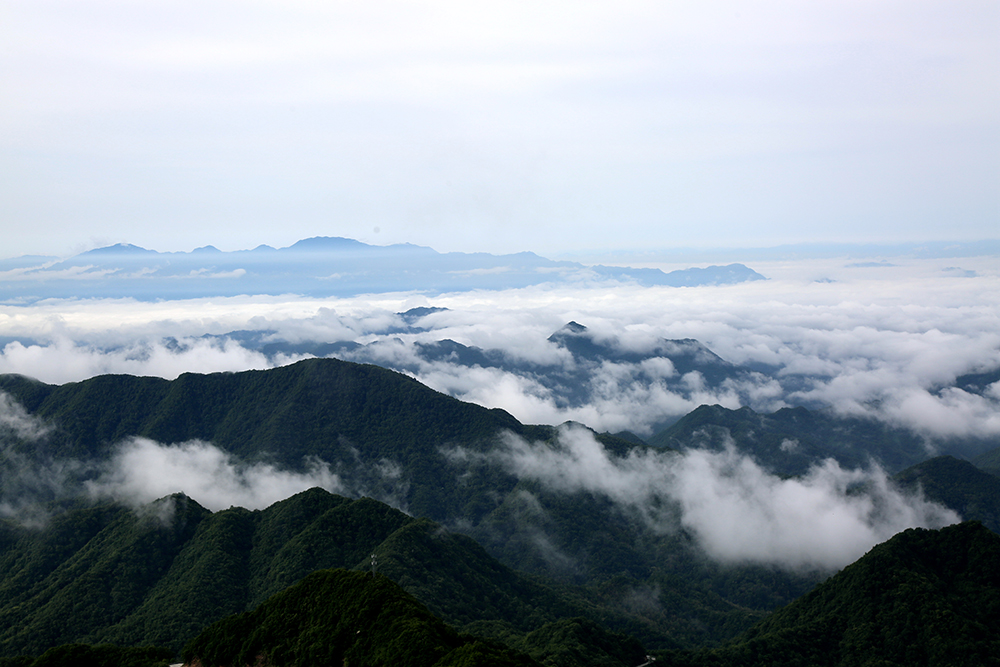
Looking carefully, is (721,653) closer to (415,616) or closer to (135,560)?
(415,616)

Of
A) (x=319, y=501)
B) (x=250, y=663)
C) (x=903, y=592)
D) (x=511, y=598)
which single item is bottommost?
(x=511, y=598)

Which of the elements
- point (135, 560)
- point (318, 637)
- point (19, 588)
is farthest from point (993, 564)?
point (19, 588)

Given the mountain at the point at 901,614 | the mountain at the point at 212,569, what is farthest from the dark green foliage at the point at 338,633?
the mountain at the point at 901,614

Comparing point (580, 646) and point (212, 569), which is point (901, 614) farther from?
point (212, 569)

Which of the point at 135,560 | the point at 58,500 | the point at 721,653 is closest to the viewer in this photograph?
the point at 721,653

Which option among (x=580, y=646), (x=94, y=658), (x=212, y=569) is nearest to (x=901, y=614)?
(x=580, y=646)

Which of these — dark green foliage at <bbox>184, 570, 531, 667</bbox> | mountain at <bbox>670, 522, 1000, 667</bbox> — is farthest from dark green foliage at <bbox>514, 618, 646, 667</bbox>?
dark green foliage at <bbox>184, 570, 531, 667</bbox>

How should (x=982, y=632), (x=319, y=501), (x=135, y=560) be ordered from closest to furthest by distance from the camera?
(x=982, y=632), (x=135, y=560), (x=319, y=501)

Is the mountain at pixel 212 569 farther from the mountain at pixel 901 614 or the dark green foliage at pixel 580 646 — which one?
the mountain at pixel 901 614
